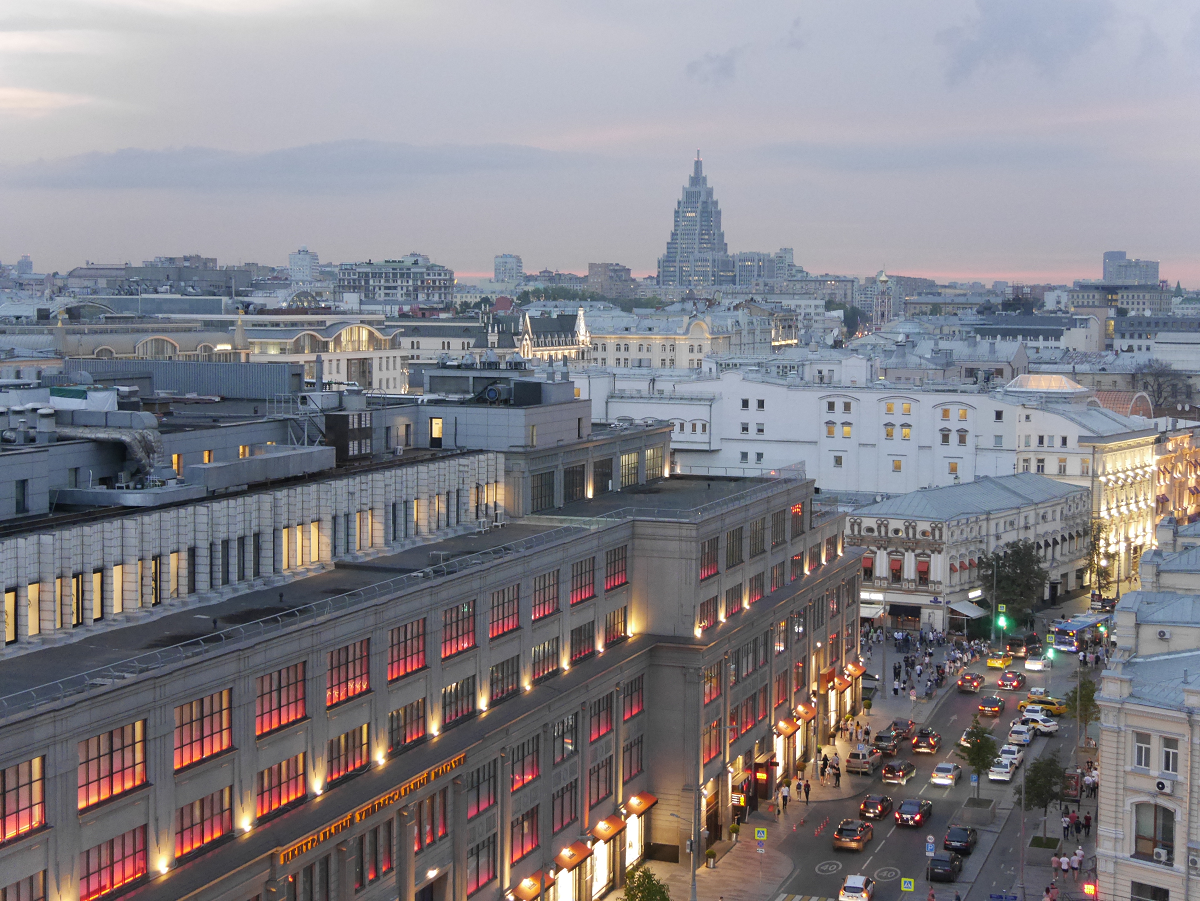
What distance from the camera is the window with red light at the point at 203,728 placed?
136 feet

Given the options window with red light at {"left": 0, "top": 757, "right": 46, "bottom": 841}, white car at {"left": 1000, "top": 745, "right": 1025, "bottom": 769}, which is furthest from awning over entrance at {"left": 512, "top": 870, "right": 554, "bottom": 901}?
white car at {"left": 1000, "top": 745, "right": 1025, "bottom": 769}

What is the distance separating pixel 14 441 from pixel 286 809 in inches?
743

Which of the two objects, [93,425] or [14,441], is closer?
[14,441]

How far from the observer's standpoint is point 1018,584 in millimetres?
112938

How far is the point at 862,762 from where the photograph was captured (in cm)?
8144

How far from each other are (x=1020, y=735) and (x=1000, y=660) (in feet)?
68.6

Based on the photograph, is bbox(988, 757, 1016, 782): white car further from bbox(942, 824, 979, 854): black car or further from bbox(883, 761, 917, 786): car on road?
bbox(942, 824, 979, 854): black car

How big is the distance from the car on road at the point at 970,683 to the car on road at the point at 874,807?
25.0 meters

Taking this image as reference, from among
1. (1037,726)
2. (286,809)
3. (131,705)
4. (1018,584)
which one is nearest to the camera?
(131,705)

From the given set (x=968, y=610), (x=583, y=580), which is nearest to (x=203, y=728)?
(x=583, y=580)

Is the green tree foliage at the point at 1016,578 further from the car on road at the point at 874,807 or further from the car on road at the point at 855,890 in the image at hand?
the car on road at the point at 855,890

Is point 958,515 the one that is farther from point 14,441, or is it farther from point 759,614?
point 14,441

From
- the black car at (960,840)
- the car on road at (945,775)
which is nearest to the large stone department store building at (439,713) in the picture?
the car on road at (945,775)

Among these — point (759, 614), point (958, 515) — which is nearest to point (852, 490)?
point (958, 515)
